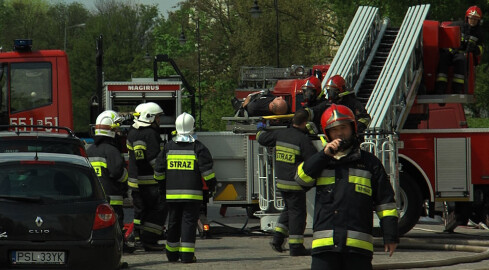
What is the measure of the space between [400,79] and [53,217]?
688 centimetres

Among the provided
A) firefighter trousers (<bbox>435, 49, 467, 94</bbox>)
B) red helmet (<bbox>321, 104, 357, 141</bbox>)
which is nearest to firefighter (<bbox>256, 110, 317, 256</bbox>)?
firefighter trousers (<bbox>435, 49, 467, 94</bbox>)

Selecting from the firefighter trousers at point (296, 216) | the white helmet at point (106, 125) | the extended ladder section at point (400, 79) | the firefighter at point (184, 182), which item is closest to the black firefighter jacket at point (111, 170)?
the white helmet at point (106, 125)

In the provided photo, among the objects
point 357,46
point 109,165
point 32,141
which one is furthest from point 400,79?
point 32,141

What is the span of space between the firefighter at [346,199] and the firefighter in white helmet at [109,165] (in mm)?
5543

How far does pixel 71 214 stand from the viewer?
9.67 m

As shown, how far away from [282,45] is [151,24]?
131ft

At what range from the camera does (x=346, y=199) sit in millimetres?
7262

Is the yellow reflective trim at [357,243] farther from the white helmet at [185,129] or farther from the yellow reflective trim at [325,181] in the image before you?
the white helmet at [185,129]

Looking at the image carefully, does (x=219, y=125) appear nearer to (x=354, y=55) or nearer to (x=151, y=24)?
(x=354, y=55)

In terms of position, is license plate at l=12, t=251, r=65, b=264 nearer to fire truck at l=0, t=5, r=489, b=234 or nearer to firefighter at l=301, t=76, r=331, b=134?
firefighter at l=301, t=76, r=331, b=134

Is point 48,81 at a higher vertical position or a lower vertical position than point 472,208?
higher

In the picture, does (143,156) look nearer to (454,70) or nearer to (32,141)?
(32,141)

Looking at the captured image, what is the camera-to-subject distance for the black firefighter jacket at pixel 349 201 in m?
7.25

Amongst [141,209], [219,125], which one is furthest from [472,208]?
[219,125]
